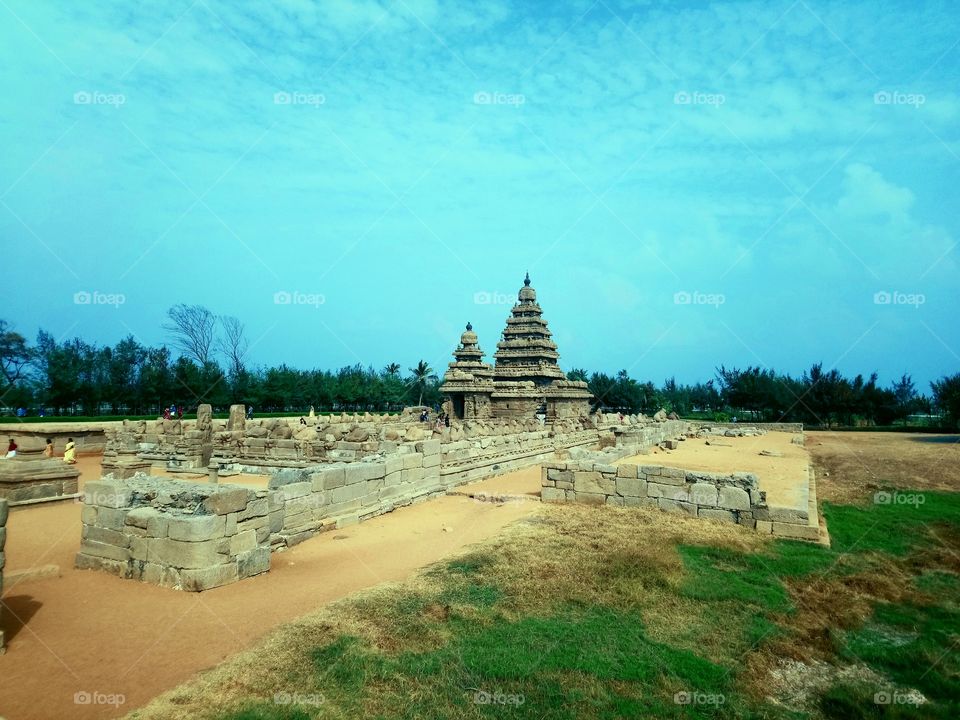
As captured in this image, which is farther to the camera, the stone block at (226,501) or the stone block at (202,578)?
the stone block at (226,501)

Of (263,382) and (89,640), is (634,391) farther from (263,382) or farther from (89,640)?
(89,640)

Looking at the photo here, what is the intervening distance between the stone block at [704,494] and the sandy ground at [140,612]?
357cm

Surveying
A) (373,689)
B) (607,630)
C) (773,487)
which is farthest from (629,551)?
(773,487)

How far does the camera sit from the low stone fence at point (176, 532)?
20.9 ft

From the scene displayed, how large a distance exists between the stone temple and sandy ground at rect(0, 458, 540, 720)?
919 inches

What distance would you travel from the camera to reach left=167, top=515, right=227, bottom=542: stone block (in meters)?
6.38

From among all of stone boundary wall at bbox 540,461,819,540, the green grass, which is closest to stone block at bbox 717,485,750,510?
stone boundary wall at bbox 540,461,819,540

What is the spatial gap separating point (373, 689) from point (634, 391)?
56.7 meters

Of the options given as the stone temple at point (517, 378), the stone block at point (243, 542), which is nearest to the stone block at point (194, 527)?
the stone block at point (243, 542)

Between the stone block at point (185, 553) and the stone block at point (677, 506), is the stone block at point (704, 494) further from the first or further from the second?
the stone block at point (185, 553)

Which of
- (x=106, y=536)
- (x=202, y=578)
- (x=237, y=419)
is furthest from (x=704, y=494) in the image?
(x=237, y=419)

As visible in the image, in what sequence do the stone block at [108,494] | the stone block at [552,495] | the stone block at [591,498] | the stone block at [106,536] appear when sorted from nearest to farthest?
the stone block at [106,536]
the stone block at [108,494]
the stone block at [591,498]
the stone block at [552,495]

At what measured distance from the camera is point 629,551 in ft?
25.2

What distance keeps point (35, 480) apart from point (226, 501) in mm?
7779
